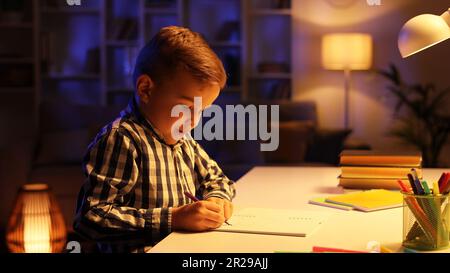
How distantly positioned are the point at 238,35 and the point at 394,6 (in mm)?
960

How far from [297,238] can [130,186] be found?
241 millimetres

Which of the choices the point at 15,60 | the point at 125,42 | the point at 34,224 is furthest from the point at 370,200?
the point at 15,60

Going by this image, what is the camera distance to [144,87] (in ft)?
3.05

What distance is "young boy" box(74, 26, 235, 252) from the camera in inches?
34.2

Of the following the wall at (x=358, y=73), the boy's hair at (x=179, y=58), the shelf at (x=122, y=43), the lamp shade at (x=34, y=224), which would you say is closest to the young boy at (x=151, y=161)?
the boy's hair at (x=179, y=58)

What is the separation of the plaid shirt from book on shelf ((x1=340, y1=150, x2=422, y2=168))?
41 cm

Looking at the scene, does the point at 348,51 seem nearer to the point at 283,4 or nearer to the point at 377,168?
the point at 283,4

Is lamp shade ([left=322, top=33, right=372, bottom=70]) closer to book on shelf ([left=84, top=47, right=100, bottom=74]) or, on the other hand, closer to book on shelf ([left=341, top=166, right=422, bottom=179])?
book on shelf ([left=84, top=47, right=100, bottom=74])

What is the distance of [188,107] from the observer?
2.99 feet

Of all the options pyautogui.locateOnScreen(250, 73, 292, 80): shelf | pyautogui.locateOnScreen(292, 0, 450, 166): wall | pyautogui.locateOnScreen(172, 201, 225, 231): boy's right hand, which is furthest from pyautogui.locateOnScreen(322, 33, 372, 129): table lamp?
pyautogui.locateOnScreen(172, 201, 225, 231): boy's right hand

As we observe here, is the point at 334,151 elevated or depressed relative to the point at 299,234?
depressed
